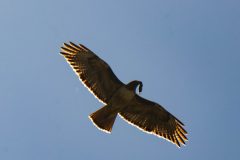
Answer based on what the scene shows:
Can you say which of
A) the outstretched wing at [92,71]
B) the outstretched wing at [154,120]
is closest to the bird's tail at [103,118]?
the outstretched wing at [92,71]

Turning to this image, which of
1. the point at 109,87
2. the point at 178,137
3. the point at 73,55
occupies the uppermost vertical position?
the point at 73,55

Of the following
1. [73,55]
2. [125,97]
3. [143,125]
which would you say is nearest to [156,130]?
[143,125]

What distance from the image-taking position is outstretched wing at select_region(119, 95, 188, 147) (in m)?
16.8

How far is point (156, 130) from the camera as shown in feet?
56.6

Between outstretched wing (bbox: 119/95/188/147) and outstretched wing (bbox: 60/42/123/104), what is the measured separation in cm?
83

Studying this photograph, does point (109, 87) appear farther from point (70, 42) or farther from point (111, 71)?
point (70, 42)

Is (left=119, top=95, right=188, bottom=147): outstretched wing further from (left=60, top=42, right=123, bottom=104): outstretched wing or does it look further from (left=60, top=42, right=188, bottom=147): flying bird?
(left=60, top=42, right=123, bottom=104): outstretched wing

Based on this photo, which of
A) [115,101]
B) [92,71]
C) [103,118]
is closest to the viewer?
[103,118]

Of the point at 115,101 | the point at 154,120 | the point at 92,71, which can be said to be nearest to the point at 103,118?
the point at 115,101

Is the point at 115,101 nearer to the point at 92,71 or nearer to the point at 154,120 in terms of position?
the point at 92,71

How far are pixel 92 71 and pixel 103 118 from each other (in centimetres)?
171

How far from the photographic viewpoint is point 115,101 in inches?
635

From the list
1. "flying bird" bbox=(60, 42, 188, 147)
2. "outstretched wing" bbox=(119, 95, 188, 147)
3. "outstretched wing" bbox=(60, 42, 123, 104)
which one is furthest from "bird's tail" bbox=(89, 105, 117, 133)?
"outstretched wing" bbox=(119, 95, 188, 147)

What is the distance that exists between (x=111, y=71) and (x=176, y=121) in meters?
2.82
